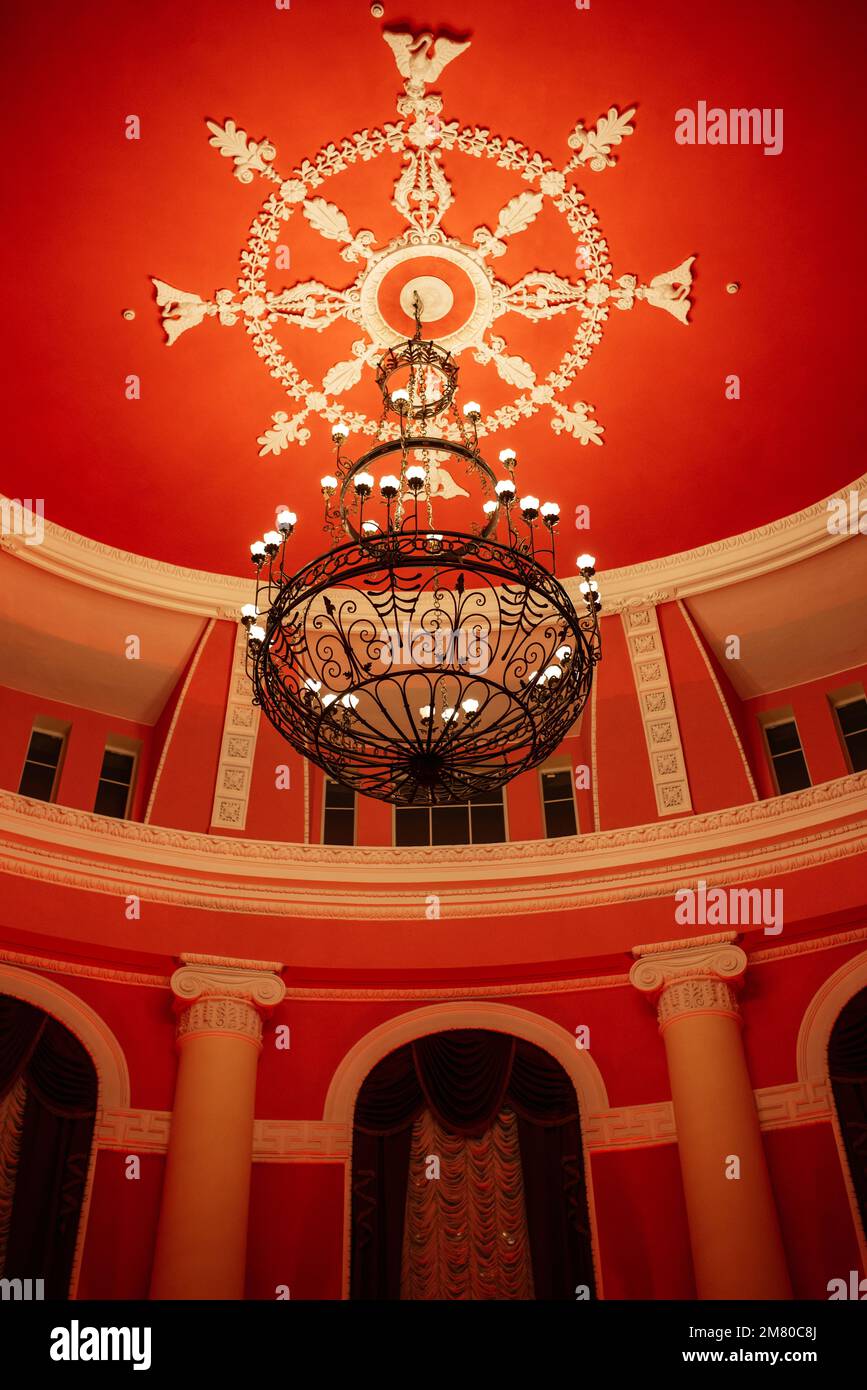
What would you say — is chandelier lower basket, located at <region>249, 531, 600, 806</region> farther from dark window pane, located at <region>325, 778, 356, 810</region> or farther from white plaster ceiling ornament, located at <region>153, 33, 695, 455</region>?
dark window pane, located at <region>325, 778, 356, 810</region>

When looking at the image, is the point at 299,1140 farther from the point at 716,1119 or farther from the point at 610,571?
the point at 610,571

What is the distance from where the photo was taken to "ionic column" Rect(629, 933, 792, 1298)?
7.69m

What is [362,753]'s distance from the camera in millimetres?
6012

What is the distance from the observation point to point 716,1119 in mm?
8195

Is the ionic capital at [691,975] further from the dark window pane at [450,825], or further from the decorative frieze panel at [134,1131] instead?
the decorative frieze panel at [134,1131]

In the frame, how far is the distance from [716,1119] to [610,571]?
14.5 feet

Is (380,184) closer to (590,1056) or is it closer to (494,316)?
(494,316)

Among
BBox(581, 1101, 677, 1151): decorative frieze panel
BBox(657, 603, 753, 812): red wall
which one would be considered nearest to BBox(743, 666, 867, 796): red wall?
BBox(657, 603, 753, 812): red wall

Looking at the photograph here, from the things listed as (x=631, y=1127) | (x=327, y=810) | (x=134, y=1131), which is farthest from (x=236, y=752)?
(x=631, y=1127)

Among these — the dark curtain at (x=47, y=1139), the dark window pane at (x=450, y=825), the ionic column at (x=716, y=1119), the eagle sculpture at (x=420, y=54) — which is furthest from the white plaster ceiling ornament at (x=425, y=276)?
the dark curtain at (x=47, y=1139)

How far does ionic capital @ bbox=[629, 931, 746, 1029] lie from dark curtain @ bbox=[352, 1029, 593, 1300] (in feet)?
3.10

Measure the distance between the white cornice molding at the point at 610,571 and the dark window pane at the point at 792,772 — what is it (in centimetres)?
154
